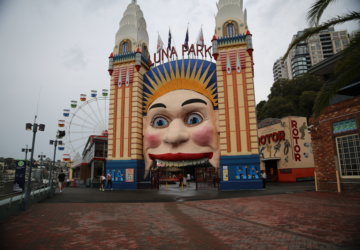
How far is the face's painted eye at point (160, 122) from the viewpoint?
70.2 ft

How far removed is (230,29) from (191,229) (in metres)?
18.8

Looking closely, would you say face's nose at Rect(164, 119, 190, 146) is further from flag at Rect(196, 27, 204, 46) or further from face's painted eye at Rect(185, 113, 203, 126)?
flag at Rect(196, 27, 204, 46)

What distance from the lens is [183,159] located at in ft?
67.6

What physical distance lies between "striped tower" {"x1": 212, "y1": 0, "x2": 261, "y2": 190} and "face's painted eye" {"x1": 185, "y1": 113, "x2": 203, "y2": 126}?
173 cm

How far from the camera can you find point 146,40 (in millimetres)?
Answer: 26453

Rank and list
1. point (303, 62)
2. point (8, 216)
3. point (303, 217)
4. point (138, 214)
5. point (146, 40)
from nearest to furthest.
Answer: point (303, 217)
point (8, 216)
point (138, 214)
point (146, 40)
point (303, 62)

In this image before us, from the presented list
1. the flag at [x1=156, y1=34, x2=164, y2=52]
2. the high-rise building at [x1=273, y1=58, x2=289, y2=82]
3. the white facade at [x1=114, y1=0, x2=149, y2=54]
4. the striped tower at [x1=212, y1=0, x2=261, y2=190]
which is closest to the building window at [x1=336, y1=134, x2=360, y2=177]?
the striped tower at [x1=212, y1=0, x2=261, y2=190]

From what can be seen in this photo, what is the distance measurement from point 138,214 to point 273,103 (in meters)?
45.3

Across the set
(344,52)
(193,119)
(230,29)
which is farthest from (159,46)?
(344,52)

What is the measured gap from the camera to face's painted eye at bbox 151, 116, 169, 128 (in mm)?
21406

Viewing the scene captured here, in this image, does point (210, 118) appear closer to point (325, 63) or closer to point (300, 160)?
point (325, 63)

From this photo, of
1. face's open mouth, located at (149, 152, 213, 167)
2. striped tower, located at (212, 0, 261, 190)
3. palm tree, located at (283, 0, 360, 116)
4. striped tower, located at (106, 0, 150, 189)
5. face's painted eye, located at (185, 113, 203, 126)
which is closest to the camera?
palm tree, located at (283, 0, 360, 116)

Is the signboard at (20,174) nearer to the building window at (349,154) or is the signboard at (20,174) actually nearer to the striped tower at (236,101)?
the striped tower at (236,101)

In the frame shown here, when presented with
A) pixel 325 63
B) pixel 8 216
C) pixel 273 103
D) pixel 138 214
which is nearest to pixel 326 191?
pixel 325 63
